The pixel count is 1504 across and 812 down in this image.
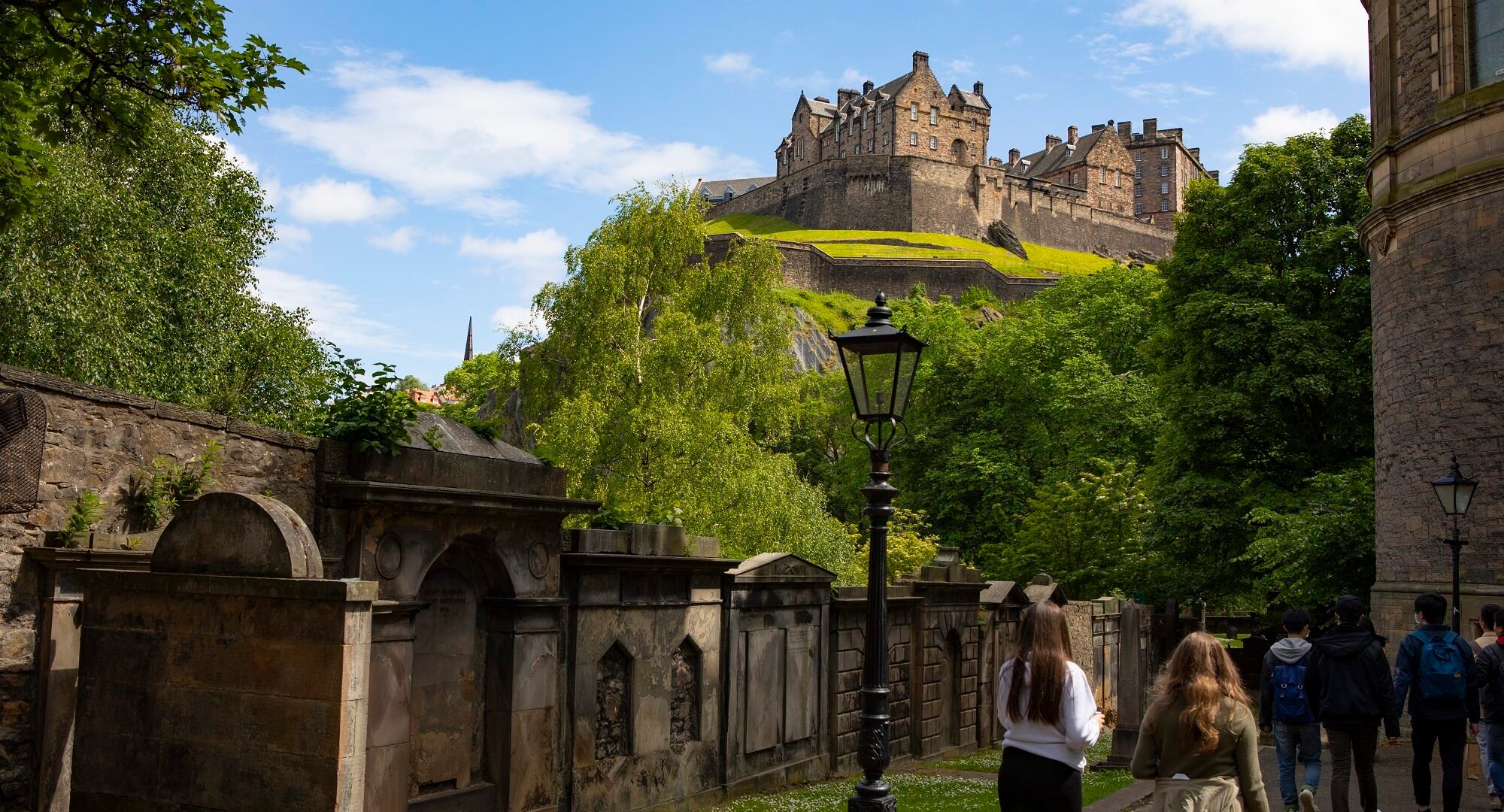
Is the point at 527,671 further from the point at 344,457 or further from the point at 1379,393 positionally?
the point at 1379,393

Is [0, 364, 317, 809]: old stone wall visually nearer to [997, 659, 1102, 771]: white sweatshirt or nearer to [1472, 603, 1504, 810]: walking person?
[997, 659, 1102, 771]: white sweatshirt

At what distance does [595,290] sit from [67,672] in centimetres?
2261

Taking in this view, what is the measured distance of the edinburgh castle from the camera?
4031 inches

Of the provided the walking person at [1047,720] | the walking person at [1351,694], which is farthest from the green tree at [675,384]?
the walking person at [1047,720]

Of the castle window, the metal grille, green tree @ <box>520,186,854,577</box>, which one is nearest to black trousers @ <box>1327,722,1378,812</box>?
the metal grille

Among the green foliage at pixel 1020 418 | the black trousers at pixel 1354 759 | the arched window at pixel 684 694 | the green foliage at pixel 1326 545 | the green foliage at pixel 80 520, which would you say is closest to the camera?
the green foliage at pixel 80 520

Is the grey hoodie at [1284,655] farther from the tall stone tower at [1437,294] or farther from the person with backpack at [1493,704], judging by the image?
the tall stone tower at [1437,294]

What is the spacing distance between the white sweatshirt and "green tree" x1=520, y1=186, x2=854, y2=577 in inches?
767

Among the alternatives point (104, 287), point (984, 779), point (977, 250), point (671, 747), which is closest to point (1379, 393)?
point (984, 779)

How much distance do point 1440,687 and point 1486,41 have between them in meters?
12.0

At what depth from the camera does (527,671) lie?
1091 cm

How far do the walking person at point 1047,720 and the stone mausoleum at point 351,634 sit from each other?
11.8 ft

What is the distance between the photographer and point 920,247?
9519cm

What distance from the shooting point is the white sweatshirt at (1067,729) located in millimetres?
5883
